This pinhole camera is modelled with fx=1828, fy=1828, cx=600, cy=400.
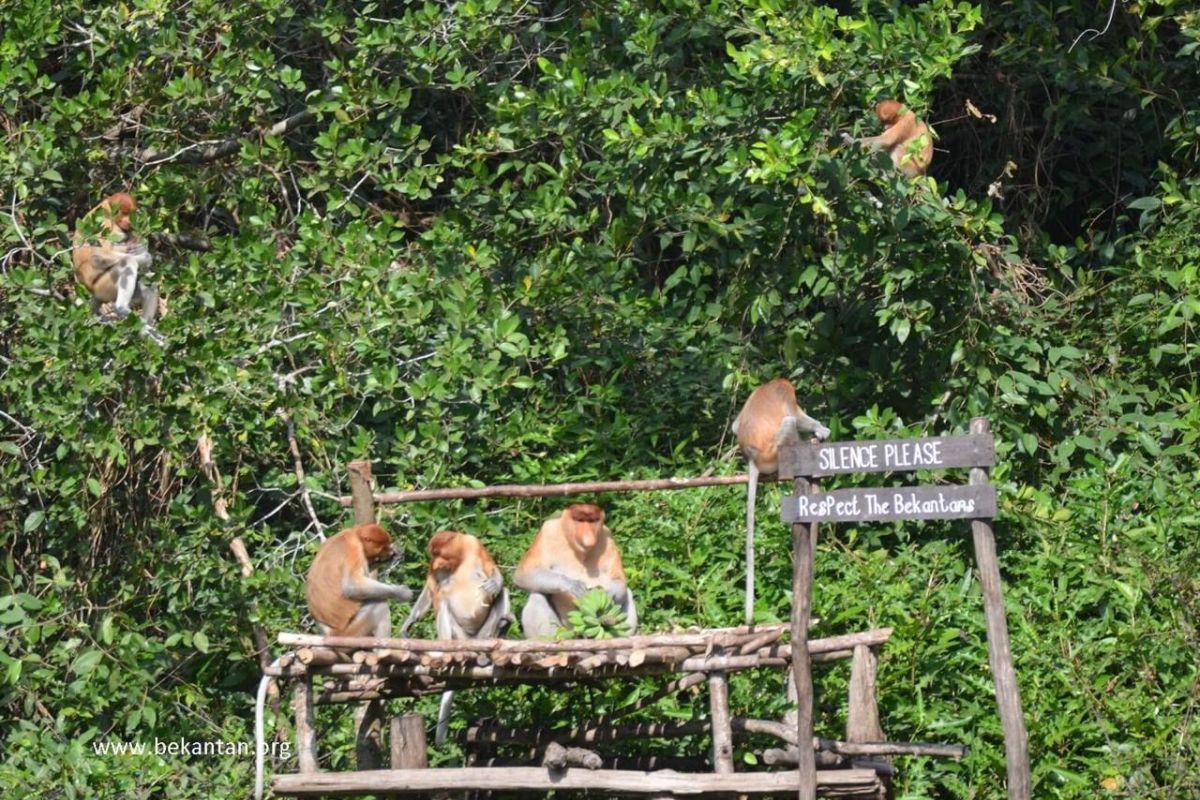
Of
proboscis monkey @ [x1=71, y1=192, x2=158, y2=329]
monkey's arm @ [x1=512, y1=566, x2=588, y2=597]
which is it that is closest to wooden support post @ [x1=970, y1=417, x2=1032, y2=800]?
monkey's arm @ [x1=512, y1=566, x2=588, y2=597]

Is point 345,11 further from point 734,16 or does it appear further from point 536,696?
point 536,696

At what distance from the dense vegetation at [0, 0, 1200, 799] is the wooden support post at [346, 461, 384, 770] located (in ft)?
1.52

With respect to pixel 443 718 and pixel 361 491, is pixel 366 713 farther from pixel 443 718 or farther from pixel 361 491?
pixel 361 491

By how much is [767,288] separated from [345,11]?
282cm

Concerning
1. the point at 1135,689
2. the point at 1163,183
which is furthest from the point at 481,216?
the point at 1135,689

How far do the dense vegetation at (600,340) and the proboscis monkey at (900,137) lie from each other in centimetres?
21

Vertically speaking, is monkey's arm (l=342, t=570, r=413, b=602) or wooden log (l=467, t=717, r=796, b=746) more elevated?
monkey's arm (l=342, t=570, r=413, b=602)

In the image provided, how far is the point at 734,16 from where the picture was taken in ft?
25.1

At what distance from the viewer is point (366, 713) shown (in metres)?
6.84

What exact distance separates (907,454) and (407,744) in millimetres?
2137

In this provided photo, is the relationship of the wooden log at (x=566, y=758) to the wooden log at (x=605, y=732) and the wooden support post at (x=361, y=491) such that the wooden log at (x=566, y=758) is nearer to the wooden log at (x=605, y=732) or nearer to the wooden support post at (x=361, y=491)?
the wooden log at (x=605, y=732)

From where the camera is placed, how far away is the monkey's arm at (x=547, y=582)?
22.1 feet

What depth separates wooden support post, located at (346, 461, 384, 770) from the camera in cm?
673

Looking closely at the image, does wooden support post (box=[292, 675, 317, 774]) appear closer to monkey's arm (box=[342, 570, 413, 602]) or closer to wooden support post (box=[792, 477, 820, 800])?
monkey's arm (box=[342, 570, 413, 602])
